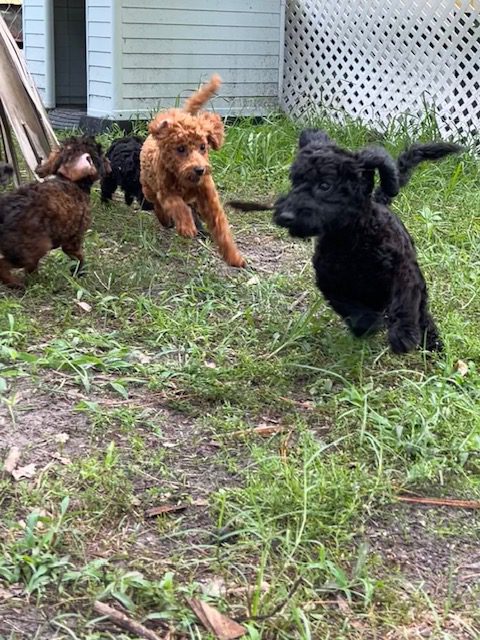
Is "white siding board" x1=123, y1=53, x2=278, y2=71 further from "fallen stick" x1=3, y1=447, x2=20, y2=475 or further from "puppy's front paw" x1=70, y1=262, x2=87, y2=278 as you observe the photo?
"fallen stick" x1=3, y1=447, x2=20, y2=475

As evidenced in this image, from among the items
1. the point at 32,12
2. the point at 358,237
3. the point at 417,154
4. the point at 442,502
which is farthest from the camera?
the point at 32,12

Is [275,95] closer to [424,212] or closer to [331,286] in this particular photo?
[424,212]

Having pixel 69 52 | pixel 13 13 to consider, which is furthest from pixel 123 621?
pixel 13 13

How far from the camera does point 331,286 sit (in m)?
4.47

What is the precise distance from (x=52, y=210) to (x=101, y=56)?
585 centimetres

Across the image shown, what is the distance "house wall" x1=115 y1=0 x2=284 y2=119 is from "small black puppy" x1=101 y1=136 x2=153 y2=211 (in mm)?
3654

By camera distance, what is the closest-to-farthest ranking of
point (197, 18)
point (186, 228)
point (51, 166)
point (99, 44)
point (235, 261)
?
point (51, 166) < point (186, 228) < point (235, 261) < point (99, 44) < point (197, 18)

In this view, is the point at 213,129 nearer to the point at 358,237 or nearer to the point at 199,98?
the point at 199,98

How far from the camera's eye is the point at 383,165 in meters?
4.09

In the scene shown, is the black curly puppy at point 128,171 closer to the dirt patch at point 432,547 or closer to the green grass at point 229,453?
the green grass at point 229,453

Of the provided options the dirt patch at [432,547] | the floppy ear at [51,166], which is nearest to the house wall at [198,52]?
the floppy ear at [51,166]

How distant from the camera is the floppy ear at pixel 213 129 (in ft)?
18.1

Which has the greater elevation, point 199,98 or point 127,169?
point 199,98

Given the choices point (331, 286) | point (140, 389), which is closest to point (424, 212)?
point (331, 286)
